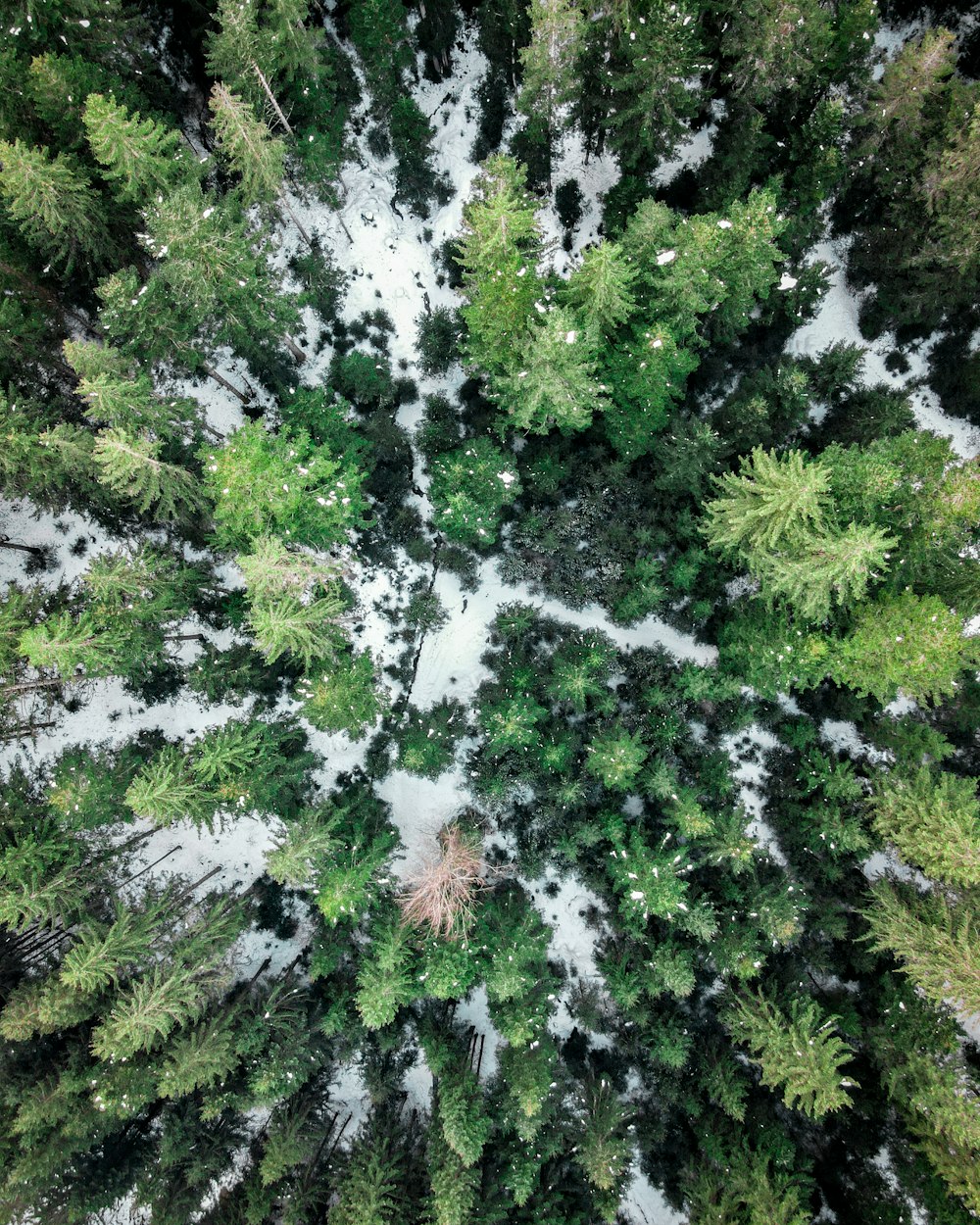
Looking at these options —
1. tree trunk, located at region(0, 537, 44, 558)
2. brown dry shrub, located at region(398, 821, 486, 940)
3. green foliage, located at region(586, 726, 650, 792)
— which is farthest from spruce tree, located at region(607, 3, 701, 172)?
tree trunk, located at region(0, 537, 44, 558)

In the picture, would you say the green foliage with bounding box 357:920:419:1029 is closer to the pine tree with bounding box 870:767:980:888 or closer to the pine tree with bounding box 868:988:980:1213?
the pine tree with bounding box 870:767:980:888

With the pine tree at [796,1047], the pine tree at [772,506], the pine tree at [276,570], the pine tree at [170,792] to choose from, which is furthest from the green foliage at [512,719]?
the pine tree at [796,1047]

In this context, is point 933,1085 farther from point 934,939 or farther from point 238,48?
point 238,48

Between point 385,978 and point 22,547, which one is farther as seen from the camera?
point 22,547

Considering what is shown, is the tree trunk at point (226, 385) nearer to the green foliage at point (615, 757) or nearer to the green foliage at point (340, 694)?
the green foliage at point (340, 694)

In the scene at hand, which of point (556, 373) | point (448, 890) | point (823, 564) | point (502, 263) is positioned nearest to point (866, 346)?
point (823, 564)

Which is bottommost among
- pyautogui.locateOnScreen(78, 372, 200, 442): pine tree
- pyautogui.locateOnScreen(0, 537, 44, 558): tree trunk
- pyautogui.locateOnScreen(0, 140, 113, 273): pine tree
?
pyautogui.locateOnScreen(0, 537, 44, 558): tree trunk
